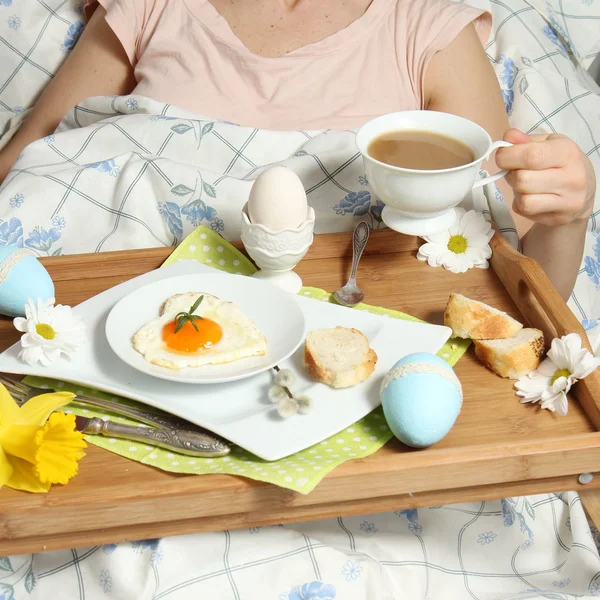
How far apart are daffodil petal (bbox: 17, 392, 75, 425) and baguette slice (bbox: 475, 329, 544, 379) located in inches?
19.2

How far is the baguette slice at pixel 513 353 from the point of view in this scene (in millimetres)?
862

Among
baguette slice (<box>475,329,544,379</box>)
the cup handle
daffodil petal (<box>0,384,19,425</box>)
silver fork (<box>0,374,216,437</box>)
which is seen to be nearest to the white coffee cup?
the cup handle

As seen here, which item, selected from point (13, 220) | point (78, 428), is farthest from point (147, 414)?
point (13, 220)

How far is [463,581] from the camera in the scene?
97 centimetres

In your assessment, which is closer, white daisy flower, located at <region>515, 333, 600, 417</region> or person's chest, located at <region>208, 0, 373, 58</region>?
white daisy flower, located at <region>515, 333, 600, 417</region>

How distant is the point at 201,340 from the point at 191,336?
12mm

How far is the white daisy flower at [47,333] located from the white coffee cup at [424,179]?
434 millimetres

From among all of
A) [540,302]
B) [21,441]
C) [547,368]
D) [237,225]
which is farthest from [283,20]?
[21,441]

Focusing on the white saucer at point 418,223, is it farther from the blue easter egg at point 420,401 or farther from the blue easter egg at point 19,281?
the blue easter egg at point 19,281

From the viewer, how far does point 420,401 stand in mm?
748

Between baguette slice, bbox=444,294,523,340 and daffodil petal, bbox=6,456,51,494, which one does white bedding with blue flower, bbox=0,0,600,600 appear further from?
baguette slice, bbox=444,294,523,340

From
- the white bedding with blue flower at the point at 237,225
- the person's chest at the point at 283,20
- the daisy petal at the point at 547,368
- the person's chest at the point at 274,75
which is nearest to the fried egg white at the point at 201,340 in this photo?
the white bedding with blue flower at the point at 237,225

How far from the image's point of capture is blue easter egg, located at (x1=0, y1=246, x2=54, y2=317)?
3.00 feet

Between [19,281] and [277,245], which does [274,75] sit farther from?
[19,281]
